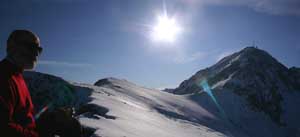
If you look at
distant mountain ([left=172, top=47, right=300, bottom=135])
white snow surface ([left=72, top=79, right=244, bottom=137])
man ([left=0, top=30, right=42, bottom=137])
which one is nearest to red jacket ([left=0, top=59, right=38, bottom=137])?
man ([left=0, top=30, right=42, bottom=137])

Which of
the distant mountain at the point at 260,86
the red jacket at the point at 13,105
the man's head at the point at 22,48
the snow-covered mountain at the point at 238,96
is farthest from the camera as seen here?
the distant mountain at the point at 260,86

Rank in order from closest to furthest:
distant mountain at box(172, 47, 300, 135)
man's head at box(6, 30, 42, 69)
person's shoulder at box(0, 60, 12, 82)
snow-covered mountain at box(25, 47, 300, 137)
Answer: person's shoulder at box(0, 60, 12, 82) < man's head at box(6, 30, 42, 69) < snow-covered mountain at box(25, 47, 300, 137) < distant mountain at box(172, 47, 300, 135)

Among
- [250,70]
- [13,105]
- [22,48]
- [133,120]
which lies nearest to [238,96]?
[250,70]

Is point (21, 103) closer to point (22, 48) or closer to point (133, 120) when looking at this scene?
point (22, 48)

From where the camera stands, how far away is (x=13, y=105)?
314 centimetres

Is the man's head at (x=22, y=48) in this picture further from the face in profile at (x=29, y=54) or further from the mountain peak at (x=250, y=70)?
the mountain peak at (x=250, y=70)

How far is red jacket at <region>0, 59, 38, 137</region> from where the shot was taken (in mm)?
2927

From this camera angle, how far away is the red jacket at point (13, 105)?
2927 mm

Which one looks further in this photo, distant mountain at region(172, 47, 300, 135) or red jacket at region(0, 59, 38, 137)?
distant mountain at region(172, 47, 300, 135)

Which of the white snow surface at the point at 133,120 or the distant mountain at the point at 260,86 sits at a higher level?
the distant mountain at the point at 260,86

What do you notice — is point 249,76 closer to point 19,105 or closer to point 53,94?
point 53,94

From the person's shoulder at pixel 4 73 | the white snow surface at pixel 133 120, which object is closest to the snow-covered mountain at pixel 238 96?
the white snow surface at pixel 133 120

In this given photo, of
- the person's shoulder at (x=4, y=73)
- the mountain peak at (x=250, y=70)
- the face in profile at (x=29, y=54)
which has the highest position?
the mountain peak at (x=250, y=70)

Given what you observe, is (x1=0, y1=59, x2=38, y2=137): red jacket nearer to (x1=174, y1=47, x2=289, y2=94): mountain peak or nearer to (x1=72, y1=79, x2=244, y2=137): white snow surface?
Result: (x1=72, y1=79, x2=244, y2=137): white snow surface
